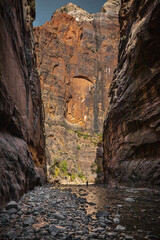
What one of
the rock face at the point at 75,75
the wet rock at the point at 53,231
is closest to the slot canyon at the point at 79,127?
the wet rock at the point at 53,231

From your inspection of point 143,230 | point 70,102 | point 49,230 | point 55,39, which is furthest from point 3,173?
point 55,39

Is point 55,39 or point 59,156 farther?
point 55,39

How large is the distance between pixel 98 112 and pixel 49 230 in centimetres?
3858

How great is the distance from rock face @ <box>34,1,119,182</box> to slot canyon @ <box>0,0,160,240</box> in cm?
28

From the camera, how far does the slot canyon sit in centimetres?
373

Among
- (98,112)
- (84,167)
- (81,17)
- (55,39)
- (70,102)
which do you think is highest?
(81,17)

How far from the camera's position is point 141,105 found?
10906 millimetres

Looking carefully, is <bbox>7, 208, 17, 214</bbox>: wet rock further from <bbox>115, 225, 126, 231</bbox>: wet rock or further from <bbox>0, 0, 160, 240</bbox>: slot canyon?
<bbox>115, 225, 126, 231</bbox>: wet rock

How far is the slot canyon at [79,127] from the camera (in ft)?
12.3

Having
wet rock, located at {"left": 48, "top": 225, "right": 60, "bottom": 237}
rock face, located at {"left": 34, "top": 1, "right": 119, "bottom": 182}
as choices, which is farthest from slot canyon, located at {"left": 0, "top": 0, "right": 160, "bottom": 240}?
rock face, located at {"left": 34, "top": 1, "right": 119, "bottom": 182}

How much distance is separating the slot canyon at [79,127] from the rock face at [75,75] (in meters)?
0.28

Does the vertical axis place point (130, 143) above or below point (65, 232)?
above

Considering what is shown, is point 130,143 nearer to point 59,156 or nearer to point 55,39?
point 59,156

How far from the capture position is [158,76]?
360 inches
